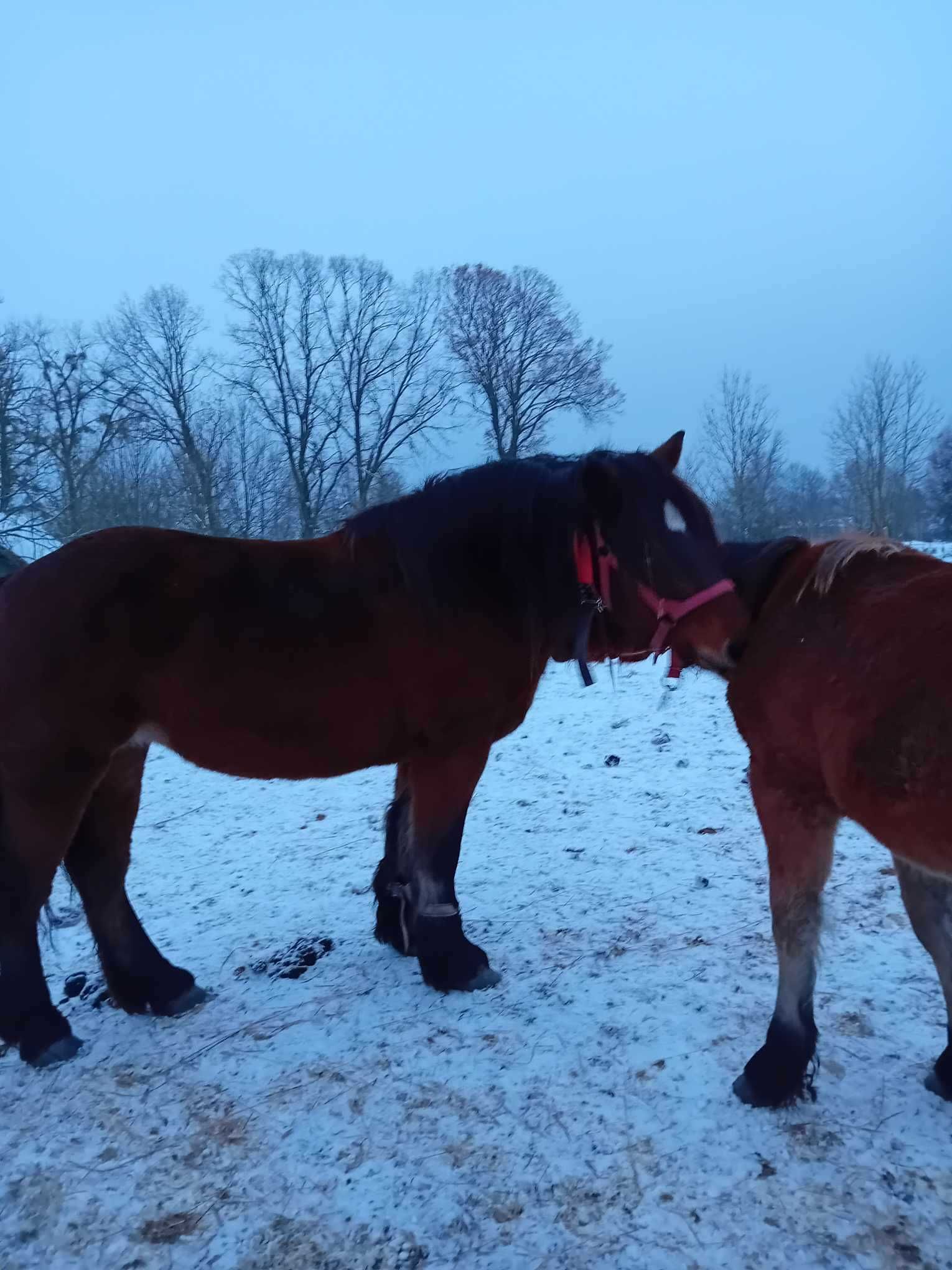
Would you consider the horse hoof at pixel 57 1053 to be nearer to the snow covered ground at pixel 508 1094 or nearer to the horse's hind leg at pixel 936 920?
the snow covered ground at pixel 508 1094

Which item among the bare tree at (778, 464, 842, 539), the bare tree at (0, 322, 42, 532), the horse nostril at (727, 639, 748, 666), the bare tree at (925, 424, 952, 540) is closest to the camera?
the horse nostril at (727, 639, 748, 666)

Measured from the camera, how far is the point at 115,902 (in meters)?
3.37

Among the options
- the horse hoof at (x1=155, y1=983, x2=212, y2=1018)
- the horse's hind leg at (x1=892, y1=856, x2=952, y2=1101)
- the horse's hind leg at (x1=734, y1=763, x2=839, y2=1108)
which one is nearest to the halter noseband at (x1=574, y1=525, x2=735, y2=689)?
the horse's hind leg at (x1=734, y1=763, x2=839, y2=1108)

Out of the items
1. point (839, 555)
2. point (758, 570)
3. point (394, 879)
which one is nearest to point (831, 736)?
point (839, 555)

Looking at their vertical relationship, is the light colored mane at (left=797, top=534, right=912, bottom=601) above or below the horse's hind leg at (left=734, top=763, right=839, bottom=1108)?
above

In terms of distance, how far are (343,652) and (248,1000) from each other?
164 centimetres

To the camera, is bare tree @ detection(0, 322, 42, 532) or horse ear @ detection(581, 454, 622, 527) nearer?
horse ear @ detection(581, 454, 622, 527)

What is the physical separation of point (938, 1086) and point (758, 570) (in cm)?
181

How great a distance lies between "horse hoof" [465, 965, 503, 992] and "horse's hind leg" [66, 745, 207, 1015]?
1.22 metres

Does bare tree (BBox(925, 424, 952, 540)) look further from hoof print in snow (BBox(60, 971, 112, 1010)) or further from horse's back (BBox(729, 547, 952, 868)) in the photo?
hoof print in snow (BBox(60, 971, 112, 1010))

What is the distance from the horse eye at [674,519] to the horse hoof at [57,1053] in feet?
10.2

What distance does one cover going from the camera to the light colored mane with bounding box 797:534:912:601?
254cm

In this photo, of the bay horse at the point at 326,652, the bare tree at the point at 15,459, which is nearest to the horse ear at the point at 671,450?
the bay horse at the point at 326,652

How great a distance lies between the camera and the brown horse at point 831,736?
212 centimetres
